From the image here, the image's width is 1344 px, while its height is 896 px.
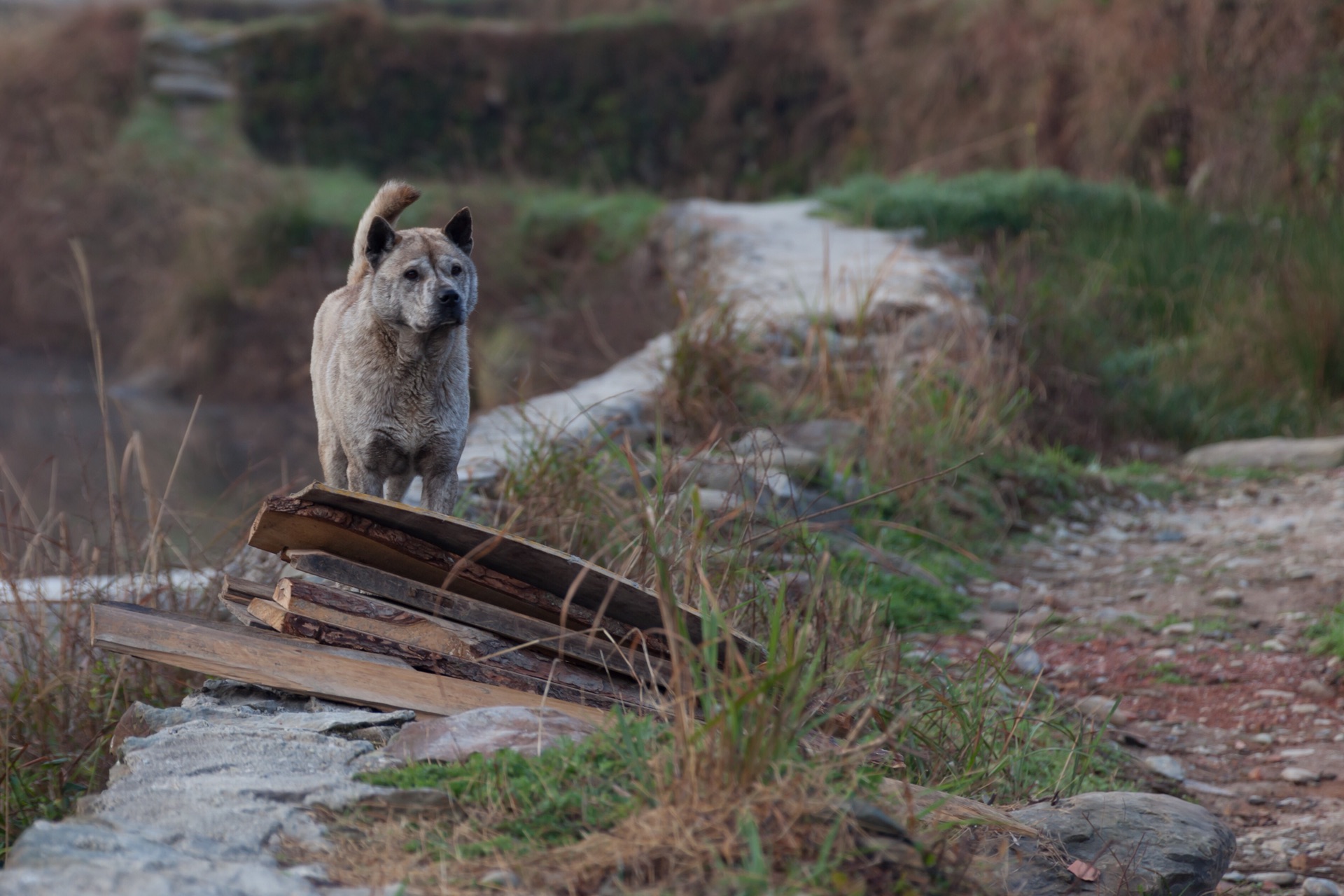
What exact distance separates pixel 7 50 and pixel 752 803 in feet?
61.9

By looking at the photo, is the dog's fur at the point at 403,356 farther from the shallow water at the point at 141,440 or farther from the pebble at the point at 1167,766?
the pebble at the point at 1167,766

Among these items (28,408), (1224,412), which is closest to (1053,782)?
(1224,412)

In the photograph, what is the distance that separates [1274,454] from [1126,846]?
5387 mm

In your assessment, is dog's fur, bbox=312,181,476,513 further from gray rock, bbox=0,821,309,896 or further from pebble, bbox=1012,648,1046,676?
pebble, bbox=1012,648,1046,676

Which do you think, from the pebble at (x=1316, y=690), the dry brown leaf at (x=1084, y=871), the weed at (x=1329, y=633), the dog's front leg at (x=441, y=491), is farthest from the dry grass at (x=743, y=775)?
the weed at (x=1329, y=633)

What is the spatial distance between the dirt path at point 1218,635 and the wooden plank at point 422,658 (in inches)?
56.8

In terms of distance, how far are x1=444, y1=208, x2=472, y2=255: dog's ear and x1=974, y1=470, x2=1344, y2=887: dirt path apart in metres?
1.95

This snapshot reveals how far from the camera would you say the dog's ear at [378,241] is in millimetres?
3242

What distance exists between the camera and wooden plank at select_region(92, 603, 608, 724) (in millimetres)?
2918

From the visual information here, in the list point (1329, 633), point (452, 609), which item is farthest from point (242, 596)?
point (1329, 633)

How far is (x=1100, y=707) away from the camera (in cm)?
470

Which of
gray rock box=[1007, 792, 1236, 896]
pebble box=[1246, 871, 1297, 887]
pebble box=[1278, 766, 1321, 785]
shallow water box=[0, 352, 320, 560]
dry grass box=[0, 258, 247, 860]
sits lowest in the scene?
shallow water box=[0, 352, 320, 560]

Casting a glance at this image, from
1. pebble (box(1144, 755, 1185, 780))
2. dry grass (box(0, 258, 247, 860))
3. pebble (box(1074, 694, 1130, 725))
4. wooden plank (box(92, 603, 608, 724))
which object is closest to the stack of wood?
wooden plank (box(92, 603, 608, 724))

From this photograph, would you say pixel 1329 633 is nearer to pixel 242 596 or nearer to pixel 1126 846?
pixel 1126 846
